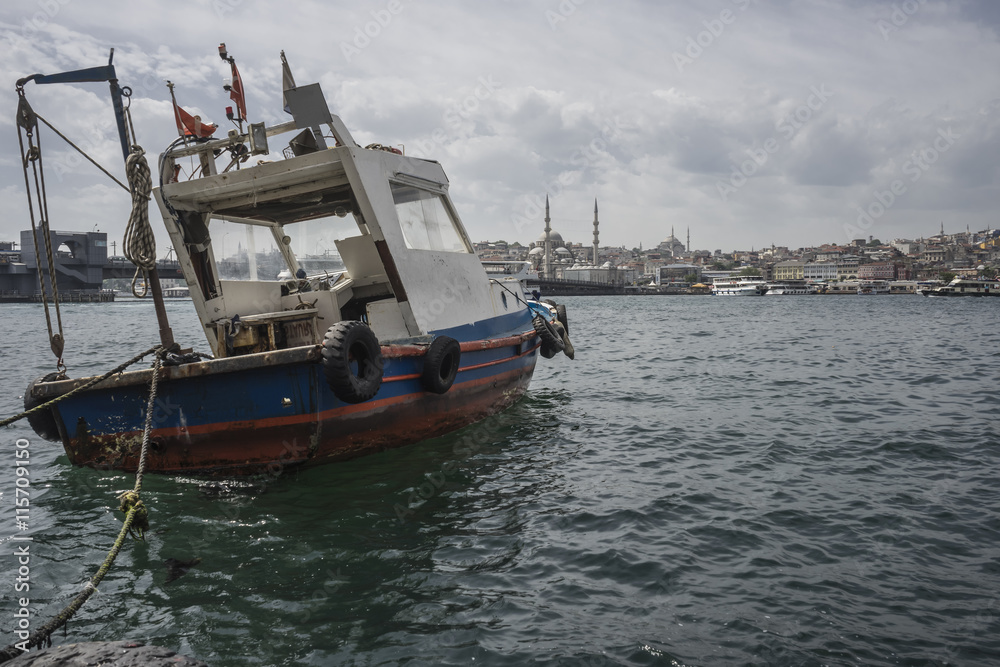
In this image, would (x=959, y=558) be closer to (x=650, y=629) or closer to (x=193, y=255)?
(x=650, y=629)

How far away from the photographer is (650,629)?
3.78 metres

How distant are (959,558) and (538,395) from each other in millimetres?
7955

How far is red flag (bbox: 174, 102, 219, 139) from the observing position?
7.36m

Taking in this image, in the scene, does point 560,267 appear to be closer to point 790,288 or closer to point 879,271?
point 790,288

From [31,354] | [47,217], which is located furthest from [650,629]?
[31,354]

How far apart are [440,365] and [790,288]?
12864 centimetres

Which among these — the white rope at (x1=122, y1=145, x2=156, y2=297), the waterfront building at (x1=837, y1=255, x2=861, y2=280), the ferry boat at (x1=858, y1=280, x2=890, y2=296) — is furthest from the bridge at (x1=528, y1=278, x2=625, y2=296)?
the white rope at (x1=122, y1=145, x2=156, y2=297)

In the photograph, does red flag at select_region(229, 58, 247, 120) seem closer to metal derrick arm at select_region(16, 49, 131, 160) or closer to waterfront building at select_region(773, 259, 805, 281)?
metal derrick arm at select_region(16, 49, 131, 160)

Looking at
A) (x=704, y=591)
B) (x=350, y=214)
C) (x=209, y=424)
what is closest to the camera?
(x=704, y=591)

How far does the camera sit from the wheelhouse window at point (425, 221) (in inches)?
310

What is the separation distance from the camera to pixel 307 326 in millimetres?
7773

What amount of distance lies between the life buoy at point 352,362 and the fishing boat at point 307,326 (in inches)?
0.7

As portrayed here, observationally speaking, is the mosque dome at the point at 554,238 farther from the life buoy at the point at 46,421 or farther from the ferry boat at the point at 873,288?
the life buoy at the point at 46,421

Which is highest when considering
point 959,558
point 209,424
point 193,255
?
point 193,255
